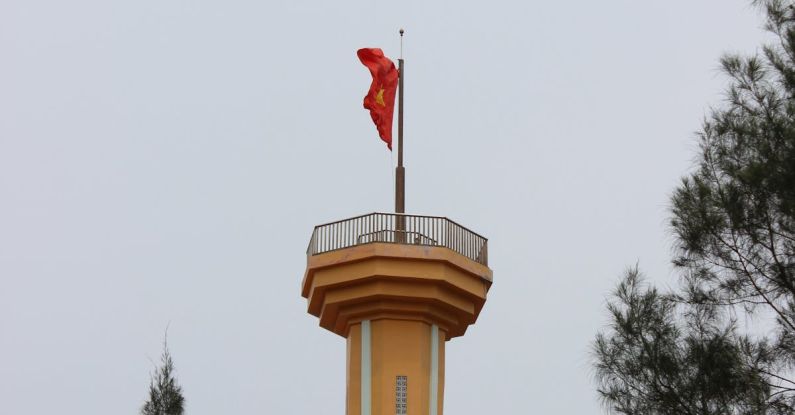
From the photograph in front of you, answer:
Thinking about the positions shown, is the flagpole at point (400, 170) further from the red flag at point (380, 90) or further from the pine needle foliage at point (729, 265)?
the pine needle foliage at point (729, 265)

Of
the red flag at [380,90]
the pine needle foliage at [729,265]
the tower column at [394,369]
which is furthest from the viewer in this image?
the red flag at [380,90]

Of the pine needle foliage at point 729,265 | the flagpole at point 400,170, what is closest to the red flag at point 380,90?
the flagpole at point 400,170

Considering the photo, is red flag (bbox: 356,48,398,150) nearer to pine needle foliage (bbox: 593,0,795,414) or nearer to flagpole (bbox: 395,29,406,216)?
flagpole (bbox: 395,29,406,216)

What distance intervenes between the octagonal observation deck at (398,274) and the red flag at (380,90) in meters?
3.02

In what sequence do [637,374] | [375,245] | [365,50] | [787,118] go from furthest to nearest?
1. [365,50]
2. [375,245]
3. [637,374]
4. [787,118]

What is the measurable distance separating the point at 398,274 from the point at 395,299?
0.58m

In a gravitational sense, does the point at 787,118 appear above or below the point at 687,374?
above

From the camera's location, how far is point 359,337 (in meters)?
30.7

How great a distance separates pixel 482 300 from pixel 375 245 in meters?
2.81

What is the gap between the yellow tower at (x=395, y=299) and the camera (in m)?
30.1

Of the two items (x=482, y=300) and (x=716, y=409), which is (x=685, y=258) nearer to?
(x=716, y=409)

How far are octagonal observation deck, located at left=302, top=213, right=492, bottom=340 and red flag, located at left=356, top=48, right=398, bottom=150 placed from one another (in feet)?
9.92

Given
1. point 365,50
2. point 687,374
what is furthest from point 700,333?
point 365,50

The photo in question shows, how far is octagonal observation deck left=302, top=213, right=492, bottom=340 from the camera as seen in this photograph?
30125 millimetres
